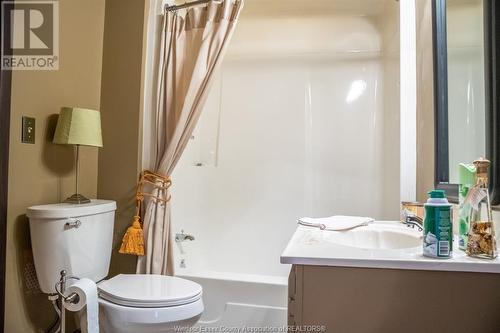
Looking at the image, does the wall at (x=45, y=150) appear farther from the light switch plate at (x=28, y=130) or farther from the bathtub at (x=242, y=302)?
the bathtub at (x=242, y=302)

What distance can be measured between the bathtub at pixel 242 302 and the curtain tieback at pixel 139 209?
1.12 feet

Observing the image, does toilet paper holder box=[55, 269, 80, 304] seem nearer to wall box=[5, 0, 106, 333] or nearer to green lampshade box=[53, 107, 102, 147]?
wall box=[5, 0, 106, 333]

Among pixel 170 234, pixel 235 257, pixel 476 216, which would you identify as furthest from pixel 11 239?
pixel 476 216

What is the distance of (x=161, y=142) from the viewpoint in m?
1.80

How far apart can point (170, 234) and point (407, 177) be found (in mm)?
1301

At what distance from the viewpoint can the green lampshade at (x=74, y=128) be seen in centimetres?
152

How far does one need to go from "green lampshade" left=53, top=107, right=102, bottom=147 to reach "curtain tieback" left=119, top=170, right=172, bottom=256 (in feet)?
1.12

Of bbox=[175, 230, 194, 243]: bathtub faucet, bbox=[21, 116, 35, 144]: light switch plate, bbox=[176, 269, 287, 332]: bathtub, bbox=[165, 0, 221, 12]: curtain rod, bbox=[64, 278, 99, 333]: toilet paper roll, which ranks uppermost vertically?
bbox=[165, 0, 221, 12]: curtain rod

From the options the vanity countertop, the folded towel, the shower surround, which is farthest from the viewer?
the shower surround

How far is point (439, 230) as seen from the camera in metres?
0.88

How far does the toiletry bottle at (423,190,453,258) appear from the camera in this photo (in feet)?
2.87

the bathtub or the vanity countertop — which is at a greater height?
the vanity countertop

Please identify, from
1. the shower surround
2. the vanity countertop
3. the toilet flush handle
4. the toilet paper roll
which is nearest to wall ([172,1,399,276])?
the shower surround

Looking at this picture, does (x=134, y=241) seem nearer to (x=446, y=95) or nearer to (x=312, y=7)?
(x=446, y=95)
